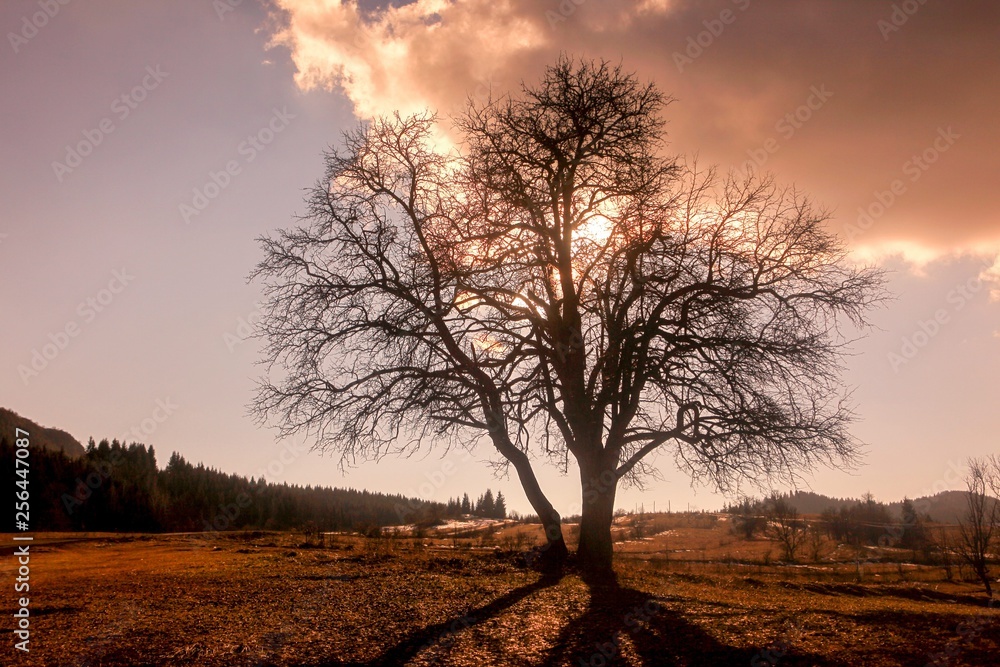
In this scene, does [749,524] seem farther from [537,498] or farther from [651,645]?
[651,645]

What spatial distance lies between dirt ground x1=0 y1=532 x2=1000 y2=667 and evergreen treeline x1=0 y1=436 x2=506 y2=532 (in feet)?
112

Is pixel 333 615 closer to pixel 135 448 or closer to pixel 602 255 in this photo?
pixel 602 255

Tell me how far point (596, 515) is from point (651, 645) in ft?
26.9

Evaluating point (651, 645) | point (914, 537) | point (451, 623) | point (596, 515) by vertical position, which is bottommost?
point (651, 645)

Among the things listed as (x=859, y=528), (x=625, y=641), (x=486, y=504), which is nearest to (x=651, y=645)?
(x=625, y=641)

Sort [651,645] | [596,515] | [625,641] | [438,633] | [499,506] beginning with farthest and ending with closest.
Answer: [499,506] → [596,515] → [438,633] → [625,641] → [651,645]

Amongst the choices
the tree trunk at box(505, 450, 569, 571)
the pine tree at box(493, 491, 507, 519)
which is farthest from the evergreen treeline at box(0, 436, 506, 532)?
the tree trunk at box(505, 450, 569, 571)

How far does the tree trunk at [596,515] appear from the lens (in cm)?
1555

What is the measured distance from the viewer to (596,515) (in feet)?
51.1

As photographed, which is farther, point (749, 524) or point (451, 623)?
point (749, 524)

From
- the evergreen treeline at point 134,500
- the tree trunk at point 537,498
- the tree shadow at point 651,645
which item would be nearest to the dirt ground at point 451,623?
the tree shadow at point 651,645

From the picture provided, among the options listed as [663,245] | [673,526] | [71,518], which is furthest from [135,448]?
[663,245]

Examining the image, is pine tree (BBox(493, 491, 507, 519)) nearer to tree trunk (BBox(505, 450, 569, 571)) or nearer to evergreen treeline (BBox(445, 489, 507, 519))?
evergreen treeline (BBox(445, 489, 507, 519))

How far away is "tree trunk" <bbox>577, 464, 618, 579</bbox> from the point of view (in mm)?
15547
